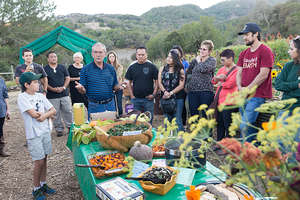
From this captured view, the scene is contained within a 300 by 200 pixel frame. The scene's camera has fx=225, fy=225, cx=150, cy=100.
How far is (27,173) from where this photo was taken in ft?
11.4

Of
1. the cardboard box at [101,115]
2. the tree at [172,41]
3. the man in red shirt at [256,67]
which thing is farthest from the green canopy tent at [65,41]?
the tree at [172,41]

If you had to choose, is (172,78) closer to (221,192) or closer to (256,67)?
(256,67)

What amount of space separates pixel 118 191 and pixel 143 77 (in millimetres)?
2675

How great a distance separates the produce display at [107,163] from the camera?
161cm

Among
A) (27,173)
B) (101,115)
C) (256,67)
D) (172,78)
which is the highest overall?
(256,67)

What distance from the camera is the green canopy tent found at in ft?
22.1

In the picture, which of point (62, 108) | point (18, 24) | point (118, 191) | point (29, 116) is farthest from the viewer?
point (18, 24)

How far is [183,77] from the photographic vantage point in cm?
379

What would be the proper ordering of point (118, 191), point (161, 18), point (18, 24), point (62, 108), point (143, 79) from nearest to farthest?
point (118, 191), point (143, 79), point (62, 108), point (18, 24), point (161, 18)

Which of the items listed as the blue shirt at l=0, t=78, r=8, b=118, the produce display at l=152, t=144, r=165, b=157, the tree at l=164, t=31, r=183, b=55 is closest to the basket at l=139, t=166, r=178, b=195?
the produce display at l=152, t=144, r=165, b=157

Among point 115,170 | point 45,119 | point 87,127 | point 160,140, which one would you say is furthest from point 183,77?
point 160,140

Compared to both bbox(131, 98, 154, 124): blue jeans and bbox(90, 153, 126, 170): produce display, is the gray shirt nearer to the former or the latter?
bbox(131, 98, 154, 124): blue jeans

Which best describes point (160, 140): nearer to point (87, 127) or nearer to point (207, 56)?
point (87, 127)

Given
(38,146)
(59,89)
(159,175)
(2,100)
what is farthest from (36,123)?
(59,89)
